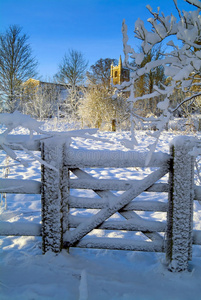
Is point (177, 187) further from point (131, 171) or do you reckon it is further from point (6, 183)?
point (131, 171)

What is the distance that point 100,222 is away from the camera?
1946 millimetres

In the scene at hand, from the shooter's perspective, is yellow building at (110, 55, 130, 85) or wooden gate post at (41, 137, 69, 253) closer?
wooden gate post at (41, 137, 69, 253)

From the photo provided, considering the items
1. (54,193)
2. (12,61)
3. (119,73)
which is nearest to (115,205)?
(54,193)

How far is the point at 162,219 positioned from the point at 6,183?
2214 millimetres

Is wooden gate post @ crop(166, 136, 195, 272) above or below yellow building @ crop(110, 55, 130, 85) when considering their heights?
below

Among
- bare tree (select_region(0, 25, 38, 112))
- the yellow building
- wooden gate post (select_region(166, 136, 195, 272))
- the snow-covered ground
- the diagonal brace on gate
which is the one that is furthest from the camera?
the yellow building

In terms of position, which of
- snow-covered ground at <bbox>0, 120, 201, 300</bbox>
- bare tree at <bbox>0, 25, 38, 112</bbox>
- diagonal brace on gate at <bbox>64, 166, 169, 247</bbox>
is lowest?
snow-covered ground at <bbox>0, 120, 201, 300</bbox>

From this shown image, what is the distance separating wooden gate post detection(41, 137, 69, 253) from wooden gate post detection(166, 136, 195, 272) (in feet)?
3.09

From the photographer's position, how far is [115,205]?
1933mm

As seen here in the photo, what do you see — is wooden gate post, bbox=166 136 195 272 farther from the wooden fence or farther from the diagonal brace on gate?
the diagonal brace on gate

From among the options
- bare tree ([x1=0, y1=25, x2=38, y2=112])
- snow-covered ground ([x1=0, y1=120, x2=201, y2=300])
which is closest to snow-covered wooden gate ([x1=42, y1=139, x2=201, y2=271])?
snow-covered ground ([x1=0, y1=120, x2=201, y2=300])

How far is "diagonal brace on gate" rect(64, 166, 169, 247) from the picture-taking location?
1920mm

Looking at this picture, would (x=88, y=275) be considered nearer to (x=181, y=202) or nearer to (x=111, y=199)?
(x=111, y=199)

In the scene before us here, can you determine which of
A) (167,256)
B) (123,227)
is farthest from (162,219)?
(123,227)
